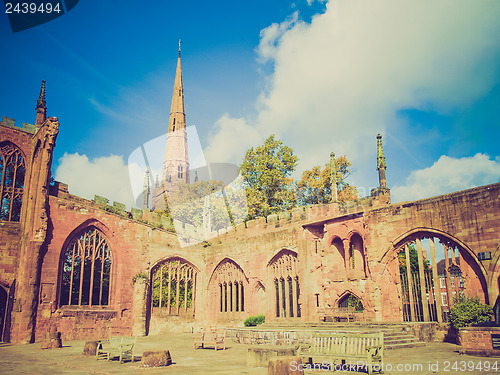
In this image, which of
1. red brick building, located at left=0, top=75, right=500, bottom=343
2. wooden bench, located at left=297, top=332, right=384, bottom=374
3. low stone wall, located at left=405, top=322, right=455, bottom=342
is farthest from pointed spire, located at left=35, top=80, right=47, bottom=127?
low stone wall, located at left=405, top=322, right=455, bottom=342

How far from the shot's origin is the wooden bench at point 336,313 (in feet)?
55.4

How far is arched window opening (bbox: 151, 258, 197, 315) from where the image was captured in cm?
2456

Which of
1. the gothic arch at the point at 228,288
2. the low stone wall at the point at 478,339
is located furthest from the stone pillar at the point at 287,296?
the low stone wall at the point at 478,339

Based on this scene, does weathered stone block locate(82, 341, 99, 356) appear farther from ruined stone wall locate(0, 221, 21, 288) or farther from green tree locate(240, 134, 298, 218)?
green tree locate(240, 134, 298, 218)

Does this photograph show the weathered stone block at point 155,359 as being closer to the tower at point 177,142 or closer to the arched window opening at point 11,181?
the arched window opening at point 11,181

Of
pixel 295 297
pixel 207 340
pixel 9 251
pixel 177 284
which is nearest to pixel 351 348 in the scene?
pixel 207 340

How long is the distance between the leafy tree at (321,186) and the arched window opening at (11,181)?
18243mm

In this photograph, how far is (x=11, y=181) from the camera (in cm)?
2128

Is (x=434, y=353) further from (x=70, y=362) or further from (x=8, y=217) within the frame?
(x=8, y=217)

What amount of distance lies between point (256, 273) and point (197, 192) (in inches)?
575

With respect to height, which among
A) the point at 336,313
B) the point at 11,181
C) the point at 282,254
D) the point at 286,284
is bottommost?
the point at 336,313

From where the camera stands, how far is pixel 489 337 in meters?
10.0

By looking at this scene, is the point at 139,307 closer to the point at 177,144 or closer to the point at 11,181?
the point at 11,181

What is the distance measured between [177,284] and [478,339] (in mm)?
18127
